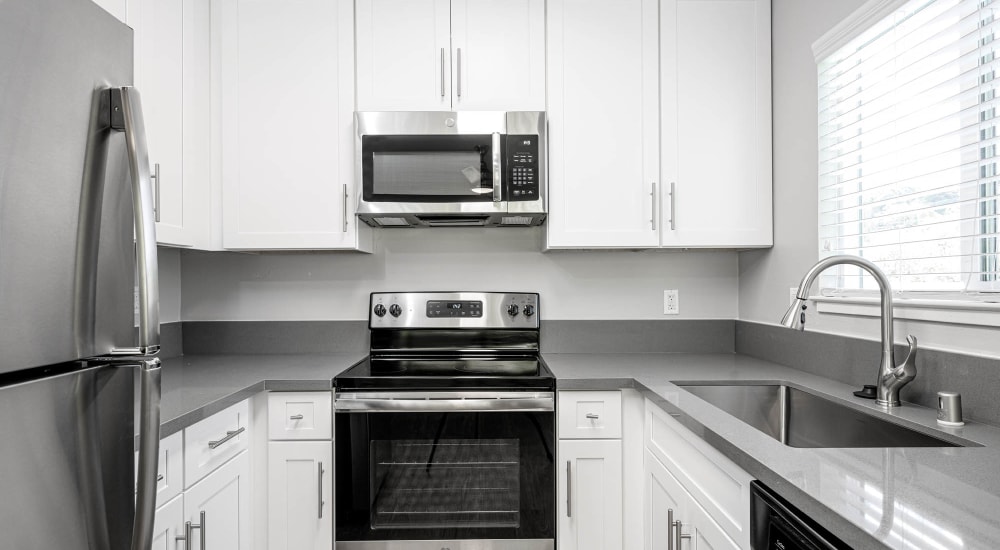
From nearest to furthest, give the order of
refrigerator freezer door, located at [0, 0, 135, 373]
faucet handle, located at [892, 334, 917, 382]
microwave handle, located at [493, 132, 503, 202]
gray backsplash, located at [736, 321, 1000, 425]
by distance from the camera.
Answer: refrigerator freezer door, located at [0, 0, 135, 373] < gray backsplash, located at [736, 321, 1000, 425] < faucet handle, located at [892, 334, 917, 382] < microwave handle, located at [493, 132, 503, 202]

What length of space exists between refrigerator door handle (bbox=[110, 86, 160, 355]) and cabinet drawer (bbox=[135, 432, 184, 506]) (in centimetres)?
66

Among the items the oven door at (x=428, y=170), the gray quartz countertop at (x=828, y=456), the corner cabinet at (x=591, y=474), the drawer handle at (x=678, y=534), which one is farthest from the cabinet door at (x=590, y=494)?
the oven door at (x=428, y=170)

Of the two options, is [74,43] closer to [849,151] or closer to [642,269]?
[849,151]

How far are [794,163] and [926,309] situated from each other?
780 millimetres

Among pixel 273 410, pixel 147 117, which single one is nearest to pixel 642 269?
pixel 273 410

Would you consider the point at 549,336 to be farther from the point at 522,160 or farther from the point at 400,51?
the point at 400,51

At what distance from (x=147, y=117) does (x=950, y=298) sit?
7.41 feet

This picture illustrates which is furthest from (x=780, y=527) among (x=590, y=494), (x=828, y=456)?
(x=590, y=494)

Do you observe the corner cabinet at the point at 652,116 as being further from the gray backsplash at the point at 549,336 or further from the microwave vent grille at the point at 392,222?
the microwave vent grille at the point at 392,222

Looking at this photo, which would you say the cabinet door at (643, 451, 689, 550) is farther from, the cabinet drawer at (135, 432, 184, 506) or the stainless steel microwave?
the cabinet drawer at (135, 432, 184, 506)

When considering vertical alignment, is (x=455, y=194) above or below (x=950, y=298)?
above

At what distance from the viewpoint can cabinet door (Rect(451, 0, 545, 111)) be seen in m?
2.07

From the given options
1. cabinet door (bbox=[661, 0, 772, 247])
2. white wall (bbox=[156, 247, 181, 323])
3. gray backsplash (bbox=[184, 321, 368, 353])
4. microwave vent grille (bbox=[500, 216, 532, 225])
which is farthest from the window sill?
white wall (bbox=[156, 247, 181, 323])

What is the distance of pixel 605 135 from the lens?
6.80ft
